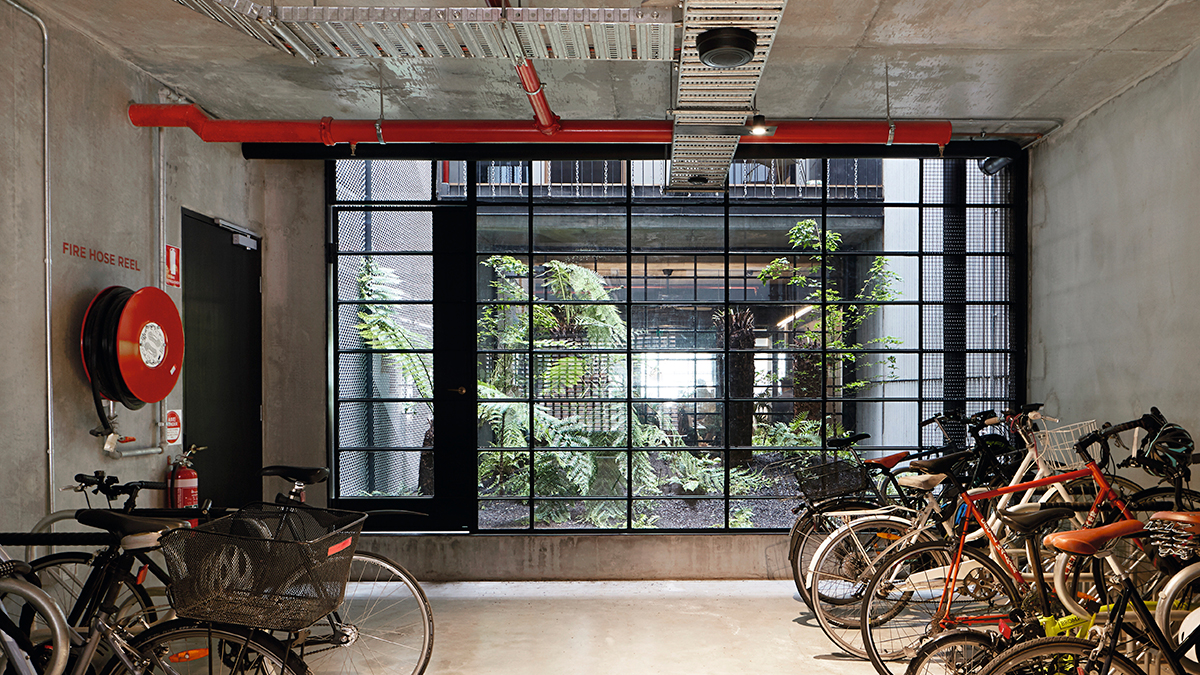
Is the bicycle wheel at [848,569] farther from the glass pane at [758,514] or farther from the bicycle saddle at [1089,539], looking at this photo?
the bicycle saddle at [1089,539]

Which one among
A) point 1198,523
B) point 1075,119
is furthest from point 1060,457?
point 1198,523

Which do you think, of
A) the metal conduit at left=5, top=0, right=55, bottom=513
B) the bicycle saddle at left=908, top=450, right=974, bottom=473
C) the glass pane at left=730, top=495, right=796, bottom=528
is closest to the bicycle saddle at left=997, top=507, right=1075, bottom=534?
the bicycle saddle at left=908, top=450, right=974, bottom=473

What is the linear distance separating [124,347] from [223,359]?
4.24 feet

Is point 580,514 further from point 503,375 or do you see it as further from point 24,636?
point 24,636

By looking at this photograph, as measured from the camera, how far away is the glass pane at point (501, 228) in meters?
5.44

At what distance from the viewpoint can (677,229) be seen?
5477mm

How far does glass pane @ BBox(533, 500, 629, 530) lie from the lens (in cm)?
539

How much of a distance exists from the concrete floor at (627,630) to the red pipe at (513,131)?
2.74 metres

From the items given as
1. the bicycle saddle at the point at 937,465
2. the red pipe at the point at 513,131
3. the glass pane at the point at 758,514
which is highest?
the red pipe at the point at 513,131

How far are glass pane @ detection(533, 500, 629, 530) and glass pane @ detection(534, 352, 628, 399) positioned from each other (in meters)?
0.76

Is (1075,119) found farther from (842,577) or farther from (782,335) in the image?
(842,577)

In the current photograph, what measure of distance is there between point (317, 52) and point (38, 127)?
49.2 inches

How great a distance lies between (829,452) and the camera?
17.7 feet

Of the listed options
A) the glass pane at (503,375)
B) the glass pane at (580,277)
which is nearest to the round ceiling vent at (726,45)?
the glass pane at (580,277)
